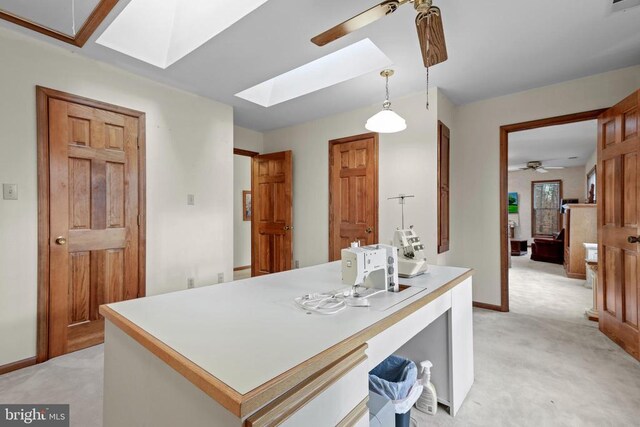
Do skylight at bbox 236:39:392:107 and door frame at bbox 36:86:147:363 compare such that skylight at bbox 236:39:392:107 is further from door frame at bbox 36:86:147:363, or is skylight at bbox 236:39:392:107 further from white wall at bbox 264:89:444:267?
door frame at bbox 36:86:147:363

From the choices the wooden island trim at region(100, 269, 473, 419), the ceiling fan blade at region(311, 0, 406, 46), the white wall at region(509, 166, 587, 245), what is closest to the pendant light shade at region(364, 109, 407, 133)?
the ceiling fan blade at region(311, 0, 406, 46)

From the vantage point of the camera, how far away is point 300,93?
3479 millimetres

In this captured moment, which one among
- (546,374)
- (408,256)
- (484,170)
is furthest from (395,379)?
(484,170)

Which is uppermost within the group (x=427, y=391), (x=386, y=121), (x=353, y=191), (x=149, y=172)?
(x=386, y=121)

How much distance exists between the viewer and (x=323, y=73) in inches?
129

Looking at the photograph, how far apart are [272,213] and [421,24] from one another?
3722 mm

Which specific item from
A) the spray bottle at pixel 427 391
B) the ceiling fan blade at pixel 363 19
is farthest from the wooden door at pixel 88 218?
the spray bottle at pixel 427 391

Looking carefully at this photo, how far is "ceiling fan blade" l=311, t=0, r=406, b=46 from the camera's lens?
4.53ft

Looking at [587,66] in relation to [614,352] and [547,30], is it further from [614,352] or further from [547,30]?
[614,352]

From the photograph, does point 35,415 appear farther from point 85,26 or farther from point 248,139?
point 248,139

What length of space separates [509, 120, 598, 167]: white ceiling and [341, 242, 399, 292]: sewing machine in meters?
4.79

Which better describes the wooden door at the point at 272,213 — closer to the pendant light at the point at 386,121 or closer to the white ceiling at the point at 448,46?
the white ceiling at the point at 448,46

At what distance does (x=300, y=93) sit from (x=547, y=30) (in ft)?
7.67

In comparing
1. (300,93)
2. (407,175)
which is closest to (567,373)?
(407,175)
